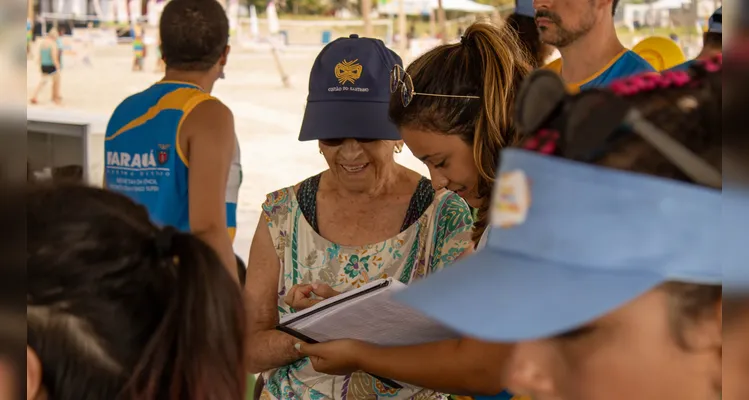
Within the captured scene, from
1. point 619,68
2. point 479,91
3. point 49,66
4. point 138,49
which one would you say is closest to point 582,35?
point 619,68

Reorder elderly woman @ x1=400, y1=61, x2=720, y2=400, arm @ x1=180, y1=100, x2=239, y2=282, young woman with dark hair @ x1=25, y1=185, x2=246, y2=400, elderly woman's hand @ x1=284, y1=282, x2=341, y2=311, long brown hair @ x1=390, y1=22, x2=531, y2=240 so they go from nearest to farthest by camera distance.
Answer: elderly woman @ x1=400, y1=61, x2=720, y2=400 < young woman with dark hair @ x1=25, y1=185, x2=246, y2=400 < long brown hair @ x1=390, y1=22, x2=531, y2=240 < elderly woman's hand @ x1=284, y1=282, x2=341, y2=311 < arm @ x1=180, y1=100, x2=239, y2=282

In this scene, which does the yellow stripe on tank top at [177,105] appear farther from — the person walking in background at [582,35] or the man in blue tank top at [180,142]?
the person walking in background at [582,35]

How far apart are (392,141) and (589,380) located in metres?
1.36

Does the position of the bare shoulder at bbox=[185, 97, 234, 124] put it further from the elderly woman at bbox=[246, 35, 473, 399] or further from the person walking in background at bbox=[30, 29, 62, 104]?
the person walking in background at bbox=[30, 29, 62, 104]

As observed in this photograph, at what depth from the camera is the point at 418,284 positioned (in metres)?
0.90

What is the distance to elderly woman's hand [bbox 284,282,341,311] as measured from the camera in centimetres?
193


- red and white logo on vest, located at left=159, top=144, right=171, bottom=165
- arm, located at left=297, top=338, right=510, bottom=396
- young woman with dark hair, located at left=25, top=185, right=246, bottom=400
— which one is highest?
red and white logo on vest, located at left=159, top=144, right=171, bottom=165

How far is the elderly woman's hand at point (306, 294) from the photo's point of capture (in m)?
1.93

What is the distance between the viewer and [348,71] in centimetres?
217

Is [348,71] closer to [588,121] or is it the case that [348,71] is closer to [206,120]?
[206,120]

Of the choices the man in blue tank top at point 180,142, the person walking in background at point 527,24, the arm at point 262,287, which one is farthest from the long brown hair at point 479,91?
the person walking in background at point 527,24

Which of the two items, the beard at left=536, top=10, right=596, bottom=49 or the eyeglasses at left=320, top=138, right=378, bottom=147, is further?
the beard at left=536, top=10, right=596, bottom=49

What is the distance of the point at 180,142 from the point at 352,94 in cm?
84

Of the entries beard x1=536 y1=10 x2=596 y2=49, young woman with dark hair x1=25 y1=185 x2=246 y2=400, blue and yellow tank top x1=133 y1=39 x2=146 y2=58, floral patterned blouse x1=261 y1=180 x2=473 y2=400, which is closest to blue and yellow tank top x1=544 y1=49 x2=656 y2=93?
beard x1=536 y1=10 x2=596 y2=49
